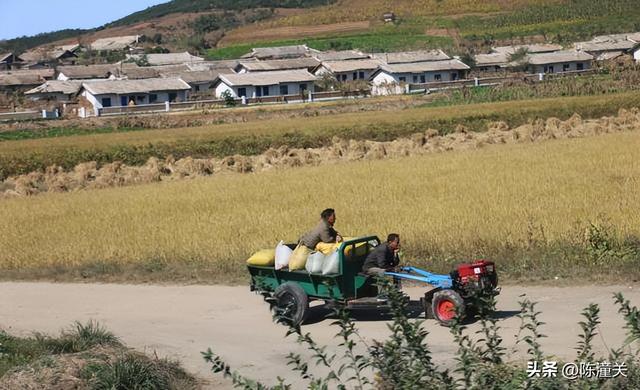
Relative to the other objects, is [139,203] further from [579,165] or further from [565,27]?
[565,27]

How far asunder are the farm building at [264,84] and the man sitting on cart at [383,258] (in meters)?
77.1

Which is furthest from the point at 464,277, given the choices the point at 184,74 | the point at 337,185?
the point at 184,74

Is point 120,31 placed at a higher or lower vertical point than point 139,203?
higher

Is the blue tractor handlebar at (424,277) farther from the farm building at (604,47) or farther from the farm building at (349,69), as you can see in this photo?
the farm building at (604,47)

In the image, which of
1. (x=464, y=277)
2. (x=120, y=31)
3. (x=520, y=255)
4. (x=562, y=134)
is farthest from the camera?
(x=120, y=31)

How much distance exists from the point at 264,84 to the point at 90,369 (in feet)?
264

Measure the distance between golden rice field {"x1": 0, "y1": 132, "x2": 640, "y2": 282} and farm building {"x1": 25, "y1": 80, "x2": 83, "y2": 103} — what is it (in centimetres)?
5998

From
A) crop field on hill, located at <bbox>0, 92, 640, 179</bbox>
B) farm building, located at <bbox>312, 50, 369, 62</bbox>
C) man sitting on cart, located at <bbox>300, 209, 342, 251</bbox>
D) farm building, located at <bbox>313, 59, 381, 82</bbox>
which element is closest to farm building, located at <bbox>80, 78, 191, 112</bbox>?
farm building, located at <bbox>313, 59, 381, 82</bbox>

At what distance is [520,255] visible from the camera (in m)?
15.2

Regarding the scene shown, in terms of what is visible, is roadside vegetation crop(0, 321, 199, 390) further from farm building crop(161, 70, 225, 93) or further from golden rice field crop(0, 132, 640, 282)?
farm building crop(161, 70, 225, 93)

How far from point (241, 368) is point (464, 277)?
2834 mm

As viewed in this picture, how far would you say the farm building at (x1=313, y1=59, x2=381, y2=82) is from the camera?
101000 mm

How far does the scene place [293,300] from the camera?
12.6 m

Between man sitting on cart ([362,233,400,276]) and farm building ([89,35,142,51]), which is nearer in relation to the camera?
man sitting on cart ([362,233,400,276])
